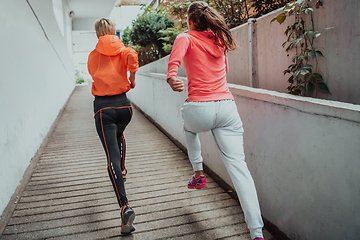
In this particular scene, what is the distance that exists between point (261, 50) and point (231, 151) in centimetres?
148

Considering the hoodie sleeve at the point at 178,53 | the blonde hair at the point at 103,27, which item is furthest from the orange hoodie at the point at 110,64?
the hoodie sleeve at the point at 178,53

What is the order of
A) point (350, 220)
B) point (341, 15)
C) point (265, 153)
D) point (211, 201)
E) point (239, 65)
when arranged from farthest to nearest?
point (239, 65) → point (211, 201) → point (265, 153) → point (341, 15) → point (350, 220)

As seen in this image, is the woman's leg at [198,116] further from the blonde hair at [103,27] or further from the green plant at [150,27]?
the green plant at [150,27]

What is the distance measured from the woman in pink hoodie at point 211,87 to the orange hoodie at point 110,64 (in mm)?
758

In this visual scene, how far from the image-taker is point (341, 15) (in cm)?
190

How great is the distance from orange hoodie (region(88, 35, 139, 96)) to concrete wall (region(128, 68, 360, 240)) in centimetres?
110

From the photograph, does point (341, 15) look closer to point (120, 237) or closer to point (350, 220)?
point (350, 220)

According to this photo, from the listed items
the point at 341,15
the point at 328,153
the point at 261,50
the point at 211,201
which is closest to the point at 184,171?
the point at 211,201

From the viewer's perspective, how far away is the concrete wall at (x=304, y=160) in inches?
61.0

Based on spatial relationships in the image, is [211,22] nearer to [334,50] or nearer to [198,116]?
[198,116]

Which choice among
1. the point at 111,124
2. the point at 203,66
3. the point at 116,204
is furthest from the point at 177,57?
the point at 116,204

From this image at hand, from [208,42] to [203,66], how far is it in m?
0.18

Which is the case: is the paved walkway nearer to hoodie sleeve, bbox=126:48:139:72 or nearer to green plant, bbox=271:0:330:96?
green plant, bbox=271:0:330:96

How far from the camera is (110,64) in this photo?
2.57 m
